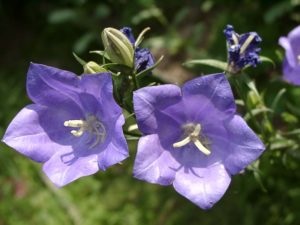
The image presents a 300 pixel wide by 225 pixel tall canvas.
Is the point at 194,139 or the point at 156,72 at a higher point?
the point at 194,139

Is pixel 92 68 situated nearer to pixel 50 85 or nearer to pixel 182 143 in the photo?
pixel 50 85

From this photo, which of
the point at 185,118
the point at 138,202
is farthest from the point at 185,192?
the point at 138,202

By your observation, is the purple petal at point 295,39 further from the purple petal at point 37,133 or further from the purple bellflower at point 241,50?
the purple petal at point 37,133

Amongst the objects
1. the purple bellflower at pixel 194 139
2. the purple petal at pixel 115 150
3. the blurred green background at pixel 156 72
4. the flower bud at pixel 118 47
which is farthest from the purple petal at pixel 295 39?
the purple petal at pixel 115 150

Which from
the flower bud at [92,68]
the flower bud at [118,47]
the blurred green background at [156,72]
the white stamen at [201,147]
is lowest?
the blurred green background at [156,72]

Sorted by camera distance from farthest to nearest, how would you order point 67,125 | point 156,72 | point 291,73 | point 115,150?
point 156,72, point 291,73, point 67,125, point 115,150

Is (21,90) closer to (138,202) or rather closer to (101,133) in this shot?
(138,202)

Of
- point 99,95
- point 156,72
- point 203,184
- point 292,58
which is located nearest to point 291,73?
point 292,58
